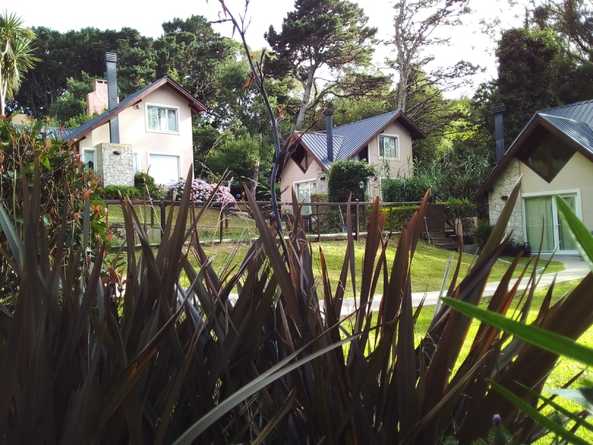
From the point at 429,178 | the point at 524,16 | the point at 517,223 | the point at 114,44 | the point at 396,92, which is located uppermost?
the point at 114,44

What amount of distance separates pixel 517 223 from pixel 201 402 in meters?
19.5

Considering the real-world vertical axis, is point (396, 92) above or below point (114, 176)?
above

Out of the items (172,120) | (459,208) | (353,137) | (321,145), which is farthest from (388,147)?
(172,120)

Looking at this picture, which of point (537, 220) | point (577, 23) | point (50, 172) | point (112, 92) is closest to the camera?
point (50, 172)

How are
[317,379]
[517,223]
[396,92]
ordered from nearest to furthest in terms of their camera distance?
[317,379]
[517,223]
[396,92]

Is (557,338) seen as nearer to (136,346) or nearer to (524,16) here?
(136,346)

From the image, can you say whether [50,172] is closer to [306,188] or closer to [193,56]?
[306,188]

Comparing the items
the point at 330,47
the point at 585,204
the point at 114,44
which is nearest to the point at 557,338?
the point at 585,204

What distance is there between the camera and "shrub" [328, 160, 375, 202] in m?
21.5

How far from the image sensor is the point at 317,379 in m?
0.95

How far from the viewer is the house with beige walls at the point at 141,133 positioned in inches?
872

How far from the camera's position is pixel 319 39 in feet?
103

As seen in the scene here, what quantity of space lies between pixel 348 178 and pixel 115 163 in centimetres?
962

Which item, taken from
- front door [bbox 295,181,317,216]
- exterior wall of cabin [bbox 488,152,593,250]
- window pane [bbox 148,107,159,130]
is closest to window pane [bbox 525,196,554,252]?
exterior wall of cabin [bbox 488,152,593,250]
